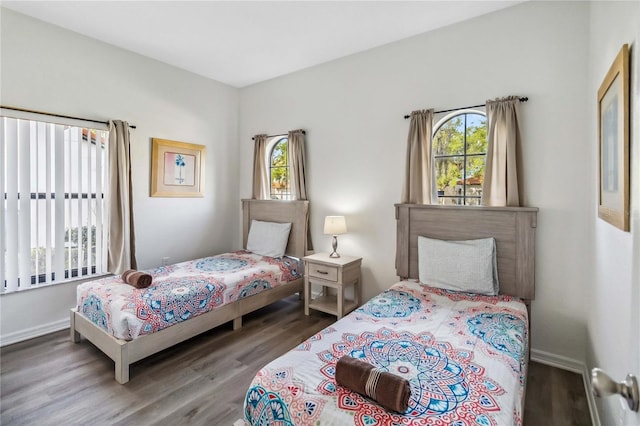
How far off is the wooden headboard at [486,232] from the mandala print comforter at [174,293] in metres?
1.45

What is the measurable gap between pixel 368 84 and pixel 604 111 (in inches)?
87.8

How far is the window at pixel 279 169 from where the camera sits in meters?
4.43

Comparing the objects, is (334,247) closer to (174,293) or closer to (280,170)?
(280,170)

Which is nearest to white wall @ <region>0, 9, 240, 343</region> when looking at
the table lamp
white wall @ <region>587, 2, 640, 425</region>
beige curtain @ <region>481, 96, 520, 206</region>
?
the table lamp

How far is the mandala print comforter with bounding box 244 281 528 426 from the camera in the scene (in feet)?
4.17

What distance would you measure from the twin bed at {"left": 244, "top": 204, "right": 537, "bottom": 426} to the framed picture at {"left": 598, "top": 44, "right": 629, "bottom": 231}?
843mm

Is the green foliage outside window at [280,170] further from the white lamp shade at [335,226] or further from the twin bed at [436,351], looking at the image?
the twin bed at [436,351]

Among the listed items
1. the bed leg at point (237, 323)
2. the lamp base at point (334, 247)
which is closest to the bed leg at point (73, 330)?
the bed leg at point (237, 323)

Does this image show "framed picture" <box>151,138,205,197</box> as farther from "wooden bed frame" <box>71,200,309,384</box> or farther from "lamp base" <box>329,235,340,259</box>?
"lamp base" <box>329,235,340,259</box>

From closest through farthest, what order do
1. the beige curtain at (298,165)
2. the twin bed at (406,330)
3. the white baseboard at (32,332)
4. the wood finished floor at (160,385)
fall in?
the twin bed at (406,330)
the wood finished floor at (160,385)
the white baseboard at (32,332)
the beige curtain at (298,165)

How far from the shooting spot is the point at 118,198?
11.3 feet

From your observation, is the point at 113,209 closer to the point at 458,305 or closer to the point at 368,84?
the point at 368,84

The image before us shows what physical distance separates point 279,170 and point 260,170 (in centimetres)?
26

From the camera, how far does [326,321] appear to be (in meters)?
3.39
